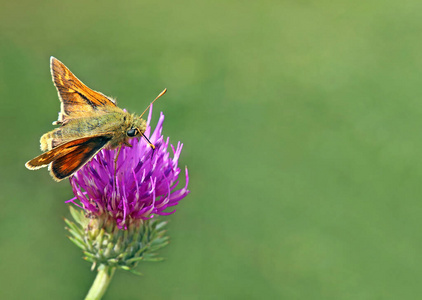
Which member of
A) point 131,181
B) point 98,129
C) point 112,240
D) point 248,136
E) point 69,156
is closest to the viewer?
point 69,156

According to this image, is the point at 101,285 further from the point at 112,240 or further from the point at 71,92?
the point at 71,92

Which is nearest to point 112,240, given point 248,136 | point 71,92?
point 71,92

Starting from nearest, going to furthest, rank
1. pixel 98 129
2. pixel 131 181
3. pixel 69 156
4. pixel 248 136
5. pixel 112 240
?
pixel 69 156 → pixel 98 129 → pixel 131 181 → pixel 112 240 → pixel 248 136

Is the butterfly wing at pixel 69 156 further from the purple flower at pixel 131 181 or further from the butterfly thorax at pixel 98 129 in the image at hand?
the purple flower at pixel 131 181

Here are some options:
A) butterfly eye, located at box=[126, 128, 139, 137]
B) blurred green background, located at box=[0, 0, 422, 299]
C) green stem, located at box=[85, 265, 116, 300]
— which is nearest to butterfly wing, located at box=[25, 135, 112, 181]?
butterfly eye, located at box=[126, 128, 139, 137]

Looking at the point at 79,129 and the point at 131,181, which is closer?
the point at 79,129

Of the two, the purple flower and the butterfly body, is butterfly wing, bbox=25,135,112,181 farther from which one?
the purple flower
